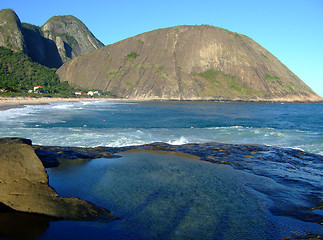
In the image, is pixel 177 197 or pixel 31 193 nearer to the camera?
pixel 31 193

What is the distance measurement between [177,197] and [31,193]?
425 cm

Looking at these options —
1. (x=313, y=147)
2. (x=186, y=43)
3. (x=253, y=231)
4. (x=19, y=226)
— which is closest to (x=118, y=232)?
(x=19, y=226)

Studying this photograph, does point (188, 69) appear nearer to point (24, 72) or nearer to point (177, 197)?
point (24, 72)

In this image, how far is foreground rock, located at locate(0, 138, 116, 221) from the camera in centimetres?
673

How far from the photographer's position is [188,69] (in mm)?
153500

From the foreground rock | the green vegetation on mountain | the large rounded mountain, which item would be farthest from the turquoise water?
the green vegetation on mountain

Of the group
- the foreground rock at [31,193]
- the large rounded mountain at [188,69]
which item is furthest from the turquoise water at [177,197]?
the large rounded mountain at [188,69]

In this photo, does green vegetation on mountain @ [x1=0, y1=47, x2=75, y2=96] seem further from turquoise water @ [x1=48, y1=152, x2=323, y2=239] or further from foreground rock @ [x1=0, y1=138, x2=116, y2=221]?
foreground rock @ [x1=0, y1=138, x2=116, y2=221]

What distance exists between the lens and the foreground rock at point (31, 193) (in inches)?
265

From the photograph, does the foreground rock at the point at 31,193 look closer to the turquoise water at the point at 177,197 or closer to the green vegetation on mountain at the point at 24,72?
the turquoise water at the point at 177,197

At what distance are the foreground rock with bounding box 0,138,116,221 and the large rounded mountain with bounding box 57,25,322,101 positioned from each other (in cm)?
13493

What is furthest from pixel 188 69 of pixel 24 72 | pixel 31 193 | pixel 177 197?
pixel 31 193

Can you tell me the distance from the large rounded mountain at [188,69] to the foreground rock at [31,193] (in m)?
135

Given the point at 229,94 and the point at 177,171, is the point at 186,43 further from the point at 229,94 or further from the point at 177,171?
the point at 177,171
